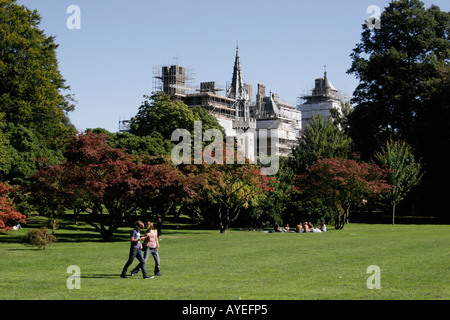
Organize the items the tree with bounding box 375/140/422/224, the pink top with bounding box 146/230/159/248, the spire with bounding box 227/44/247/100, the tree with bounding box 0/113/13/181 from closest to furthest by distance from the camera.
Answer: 1. the pink top with bounding box 146/230/159/248
2. the tree with bounding box 0/113/13/181
3. the tree with bounding box 375/140/422/224
4. the spire with bounding box 227/44/247/100

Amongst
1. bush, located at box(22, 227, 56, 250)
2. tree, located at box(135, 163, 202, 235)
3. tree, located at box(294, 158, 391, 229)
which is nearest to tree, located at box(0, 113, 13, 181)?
tree, located at box(135, 163, 202, 235)

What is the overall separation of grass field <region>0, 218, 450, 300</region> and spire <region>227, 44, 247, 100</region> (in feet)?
396

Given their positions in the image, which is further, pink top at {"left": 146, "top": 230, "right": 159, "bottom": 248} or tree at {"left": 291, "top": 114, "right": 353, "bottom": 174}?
tree at {"left": 291, "top": 114, "right": 353, "bottom": 174}

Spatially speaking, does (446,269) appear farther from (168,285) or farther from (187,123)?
(187,123)

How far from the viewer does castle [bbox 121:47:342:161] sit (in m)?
131

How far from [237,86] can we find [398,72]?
8922 cm

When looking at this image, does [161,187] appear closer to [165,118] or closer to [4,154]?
[4,154]

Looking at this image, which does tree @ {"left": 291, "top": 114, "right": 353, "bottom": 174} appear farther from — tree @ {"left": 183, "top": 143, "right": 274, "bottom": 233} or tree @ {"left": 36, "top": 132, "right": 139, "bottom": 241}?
tree @ {"left": 36, "top": 132, "right": 139, "bottom": 241}

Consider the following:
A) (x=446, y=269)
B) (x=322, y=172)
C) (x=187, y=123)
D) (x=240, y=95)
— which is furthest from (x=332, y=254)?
(x=240, y=95)

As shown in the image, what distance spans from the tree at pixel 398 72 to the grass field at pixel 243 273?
112 ft

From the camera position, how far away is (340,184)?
41.9m

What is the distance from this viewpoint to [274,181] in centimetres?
4534

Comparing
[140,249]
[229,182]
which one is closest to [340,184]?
[229,182]
